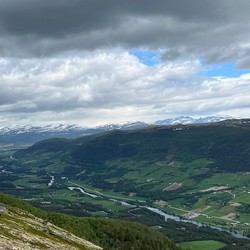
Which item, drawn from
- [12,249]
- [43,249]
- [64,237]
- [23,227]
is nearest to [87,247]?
[64,237]

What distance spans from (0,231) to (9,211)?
198 feet

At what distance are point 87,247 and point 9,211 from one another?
125ft

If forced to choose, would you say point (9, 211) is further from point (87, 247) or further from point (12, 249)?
point (12, 249)

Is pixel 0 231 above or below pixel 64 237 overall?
above

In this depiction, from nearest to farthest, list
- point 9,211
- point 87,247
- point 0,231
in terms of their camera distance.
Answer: point 0,231
point 87,247
point 9,211

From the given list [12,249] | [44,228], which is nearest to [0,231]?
[12,249]

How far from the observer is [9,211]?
174750 mm

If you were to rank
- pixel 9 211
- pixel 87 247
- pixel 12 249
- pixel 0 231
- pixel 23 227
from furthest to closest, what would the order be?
pixel 9 211
pixel 87 247
pixel 23 227
pixel 0 231
pixel 12 249

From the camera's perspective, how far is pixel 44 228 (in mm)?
164875

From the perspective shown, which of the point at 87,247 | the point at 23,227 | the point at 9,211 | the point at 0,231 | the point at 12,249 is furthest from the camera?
the point at 9,211

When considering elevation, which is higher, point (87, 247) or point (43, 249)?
point (43, 249)

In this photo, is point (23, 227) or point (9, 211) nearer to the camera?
point (23, 227)

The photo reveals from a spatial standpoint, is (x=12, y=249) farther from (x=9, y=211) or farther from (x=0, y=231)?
(x=9, y=211)

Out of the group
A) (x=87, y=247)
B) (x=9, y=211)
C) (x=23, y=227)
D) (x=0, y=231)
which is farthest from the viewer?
(x=9, y=211)
